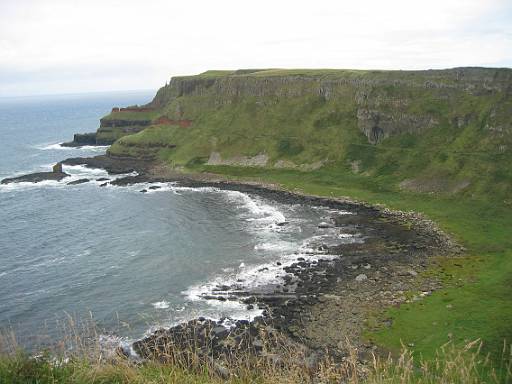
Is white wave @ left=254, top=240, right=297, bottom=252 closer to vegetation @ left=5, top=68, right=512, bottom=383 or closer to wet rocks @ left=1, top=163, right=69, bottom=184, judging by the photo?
vegetation @ left=5, top=68, right=512, bottom=383

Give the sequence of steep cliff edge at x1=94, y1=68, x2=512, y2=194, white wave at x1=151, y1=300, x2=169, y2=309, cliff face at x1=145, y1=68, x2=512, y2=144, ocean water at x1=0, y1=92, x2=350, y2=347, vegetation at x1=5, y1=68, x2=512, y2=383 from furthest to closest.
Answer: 1. cliff face at x1=145, y1=68, x2=512, y2=144
2. steep cliff edge at x1=94, y1=68, x2=512, y2=194
3. white wave at x1=151, y1=300, x2=169, y2=309
4. ocean water at x1=0, y1=92, x2=350, y2=347
5. vegetation at x1=5, y1=68, x2=512, y2=383

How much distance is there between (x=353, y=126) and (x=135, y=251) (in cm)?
7370

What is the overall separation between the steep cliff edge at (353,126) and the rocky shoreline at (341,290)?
23366 mm

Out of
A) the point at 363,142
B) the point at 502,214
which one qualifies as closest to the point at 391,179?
the point at 363,142

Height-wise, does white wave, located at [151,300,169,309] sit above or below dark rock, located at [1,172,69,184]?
below

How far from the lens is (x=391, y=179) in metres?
102

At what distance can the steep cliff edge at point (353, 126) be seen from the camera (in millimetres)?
98375

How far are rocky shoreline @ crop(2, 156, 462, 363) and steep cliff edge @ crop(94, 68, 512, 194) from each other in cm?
2337

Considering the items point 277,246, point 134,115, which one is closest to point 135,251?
point 277,246

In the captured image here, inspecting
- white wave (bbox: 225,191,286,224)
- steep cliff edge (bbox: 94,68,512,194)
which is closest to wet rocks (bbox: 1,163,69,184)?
steep cliff edge (bbox: 94,68,512,194)

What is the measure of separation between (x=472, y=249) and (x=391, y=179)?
125 feet

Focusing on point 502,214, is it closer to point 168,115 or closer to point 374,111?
point 374,111

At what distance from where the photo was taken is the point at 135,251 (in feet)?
234

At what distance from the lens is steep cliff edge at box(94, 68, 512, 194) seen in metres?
98.4
